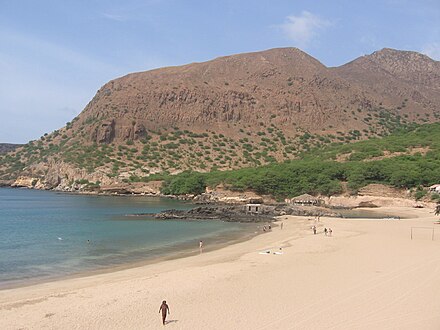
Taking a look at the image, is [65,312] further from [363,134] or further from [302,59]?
[302,59]

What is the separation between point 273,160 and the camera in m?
118

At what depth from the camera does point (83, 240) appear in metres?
34.5

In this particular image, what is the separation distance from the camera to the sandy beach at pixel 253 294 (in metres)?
13.4

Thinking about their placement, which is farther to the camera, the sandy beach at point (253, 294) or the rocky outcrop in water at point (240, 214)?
the rocky outcrop in water at point (240, 214)

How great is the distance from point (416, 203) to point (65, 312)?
59.0 metres

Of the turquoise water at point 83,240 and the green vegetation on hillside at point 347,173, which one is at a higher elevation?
the green vegetation on hillside at point 347,173

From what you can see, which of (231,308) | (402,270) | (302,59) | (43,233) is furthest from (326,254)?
(302,59)

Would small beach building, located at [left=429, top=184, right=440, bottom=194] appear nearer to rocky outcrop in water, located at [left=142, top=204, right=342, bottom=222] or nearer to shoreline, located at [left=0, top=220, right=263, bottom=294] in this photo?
rocky outcrop in water, located at [left=142, top=204, right=342, bottom=222]

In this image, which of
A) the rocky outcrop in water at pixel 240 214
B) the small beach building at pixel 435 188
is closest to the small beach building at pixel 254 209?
the rocky outcrop in water at pixel 240 214

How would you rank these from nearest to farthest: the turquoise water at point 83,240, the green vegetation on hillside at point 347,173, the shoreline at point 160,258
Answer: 1. the shoreline at point 160,258
2. the turquoise water at point 83,240
3. the green vegetation on hillside at point 347,173

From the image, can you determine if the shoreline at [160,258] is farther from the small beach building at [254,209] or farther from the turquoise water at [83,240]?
the small beach building at [254,209]

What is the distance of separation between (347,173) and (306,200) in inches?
347

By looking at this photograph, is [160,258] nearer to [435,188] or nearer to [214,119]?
[435,188]

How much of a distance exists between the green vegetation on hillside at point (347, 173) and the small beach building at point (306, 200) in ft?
10.3
